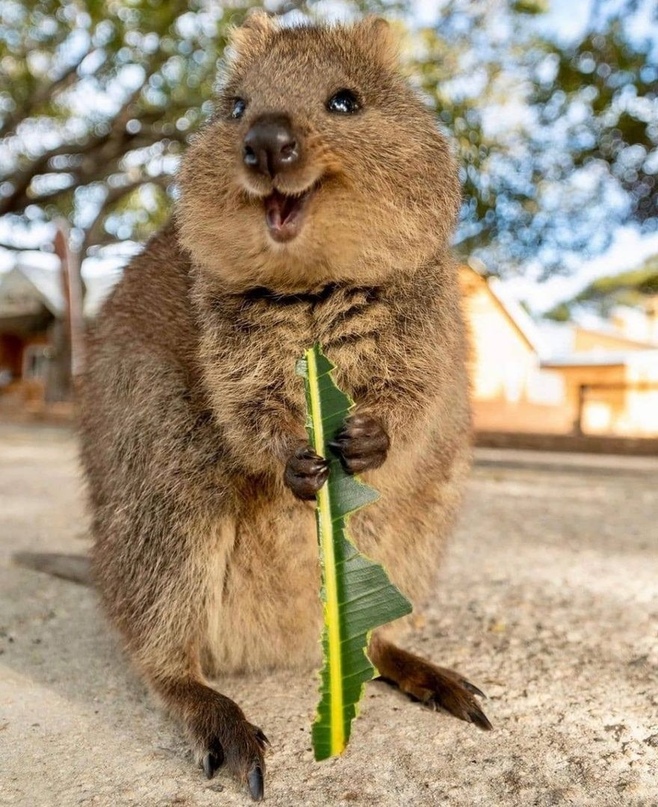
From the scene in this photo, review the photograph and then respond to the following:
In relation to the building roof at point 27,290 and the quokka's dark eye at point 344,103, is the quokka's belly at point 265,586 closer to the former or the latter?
the quokka's dark eye at point 344,103

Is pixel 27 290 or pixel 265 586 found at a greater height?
pixel 27 290

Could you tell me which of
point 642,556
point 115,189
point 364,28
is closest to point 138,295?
point 364,28

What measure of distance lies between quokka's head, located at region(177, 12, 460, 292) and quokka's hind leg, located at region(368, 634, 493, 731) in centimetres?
98

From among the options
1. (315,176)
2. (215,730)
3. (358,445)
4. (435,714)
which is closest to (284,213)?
(315,176)

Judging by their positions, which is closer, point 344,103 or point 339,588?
point 339,588

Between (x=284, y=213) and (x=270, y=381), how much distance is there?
0.37m

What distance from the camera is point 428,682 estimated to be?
6.16 feet

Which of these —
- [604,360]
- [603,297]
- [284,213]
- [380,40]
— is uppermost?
[603,297]

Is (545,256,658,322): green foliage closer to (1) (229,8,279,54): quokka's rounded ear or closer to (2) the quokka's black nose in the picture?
(1) (229,8,279,54): quokka's rounded ear

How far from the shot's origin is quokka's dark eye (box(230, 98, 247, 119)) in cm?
177

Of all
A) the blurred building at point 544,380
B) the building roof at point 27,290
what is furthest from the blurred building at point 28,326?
the blurred building at point 544,380

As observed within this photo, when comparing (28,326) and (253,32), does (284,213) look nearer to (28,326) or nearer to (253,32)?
(253,32)

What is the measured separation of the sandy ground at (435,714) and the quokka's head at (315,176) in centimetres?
99

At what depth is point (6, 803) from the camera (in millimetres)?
1304
